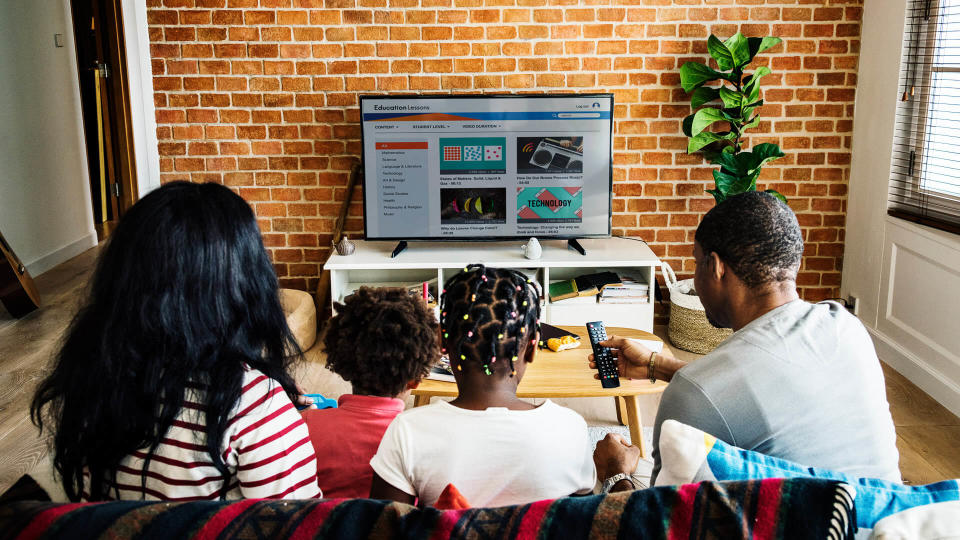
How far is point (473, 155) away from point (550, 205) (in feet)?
1.49

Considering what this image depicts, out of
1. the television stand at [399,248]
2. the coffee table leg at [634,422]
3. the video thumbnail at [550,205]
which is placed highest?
the video thumbnail at [550,205]

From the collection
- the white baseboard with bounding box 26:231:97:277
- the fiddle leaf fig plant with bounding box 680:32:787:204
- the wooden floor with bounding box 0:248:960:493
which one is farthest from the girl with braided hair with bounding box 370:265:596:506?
the white baseboard with bounding box 26:231:97:277

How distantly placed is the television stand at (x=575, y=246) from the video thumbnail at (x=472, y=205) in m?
0.35

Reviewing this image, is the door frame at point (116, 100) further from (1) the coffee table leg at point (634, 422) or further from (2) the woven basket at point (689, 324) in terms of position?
(1) the coffee table leg at point (634, 422)

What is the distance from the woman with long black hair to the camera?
118cm

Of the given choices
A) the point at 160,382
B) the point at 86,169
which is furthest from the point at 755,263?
the point at 86,169

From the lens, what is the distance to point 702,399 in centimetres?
132

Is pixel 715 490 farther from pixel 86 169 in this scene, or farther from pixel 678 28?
pixel 86 169

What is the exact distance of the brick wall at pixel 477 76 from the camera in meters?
3.89

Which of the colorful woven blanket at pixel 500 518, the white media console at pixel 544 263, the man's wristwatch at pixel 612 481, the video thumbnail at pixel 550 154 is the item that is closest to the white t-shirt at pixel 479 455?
the man's wristwatch at pixel 612 481

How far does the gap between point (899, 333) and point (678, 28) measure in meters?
1.77

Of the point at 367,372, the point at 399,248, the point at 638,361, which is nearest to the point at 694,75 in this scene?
the point at 399,248

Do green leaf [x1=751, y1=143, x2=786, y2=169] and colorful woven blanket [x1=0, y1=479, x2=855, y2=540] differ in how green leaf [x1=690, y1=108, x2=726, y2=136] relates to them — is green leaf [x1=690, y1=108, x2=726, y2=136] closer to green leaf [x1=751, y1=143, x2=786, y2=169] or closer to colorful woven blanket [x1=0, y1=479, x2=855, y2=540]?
green leaf [x1=751, y1=143, x2=786, y2=169]

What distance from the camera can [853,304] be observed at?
4.01 metres
